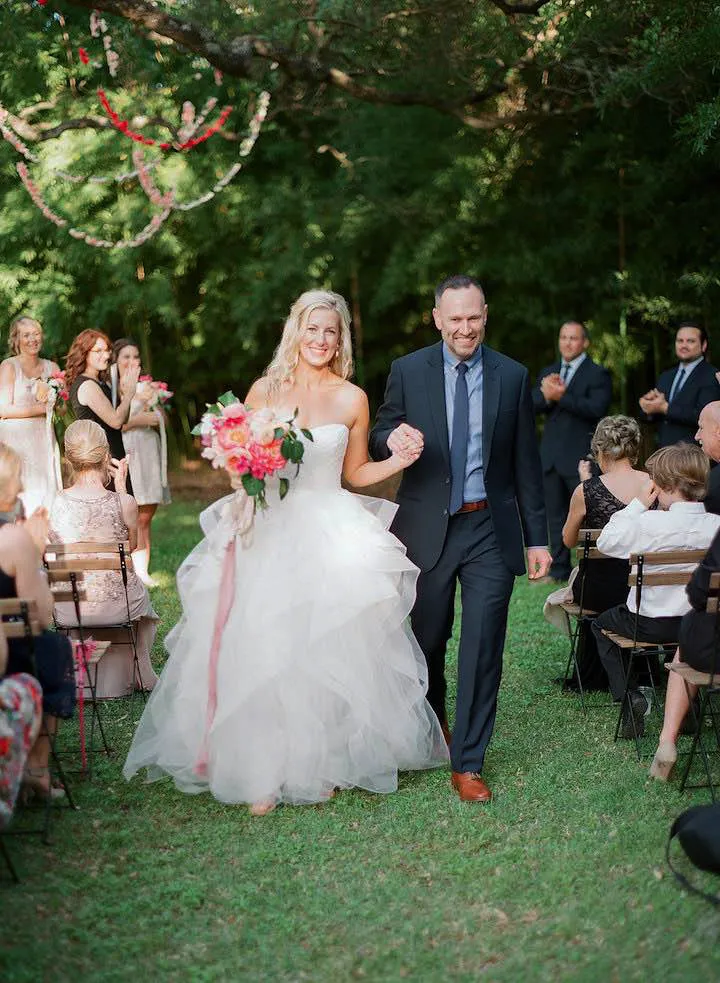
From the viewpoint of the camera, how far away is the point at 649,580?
4.93 metres

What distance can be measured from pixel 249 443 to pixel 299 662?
857 mm

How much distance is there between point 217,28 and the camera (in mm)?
9844

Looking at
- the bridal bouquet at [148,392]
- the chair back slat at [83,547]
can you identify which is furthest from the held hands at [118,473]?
the bridal bouquet at [148,392]

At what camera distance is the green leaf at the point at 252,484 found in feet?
14.7

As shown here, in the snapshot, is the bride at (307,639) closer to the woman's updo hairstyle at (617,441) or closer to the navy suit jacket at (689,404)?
the woman's updo hairstyle at (617,441)

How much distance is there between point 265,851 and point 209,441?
4.96 feet

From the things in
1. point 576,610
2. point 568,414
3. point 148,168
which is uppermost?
point 148,168

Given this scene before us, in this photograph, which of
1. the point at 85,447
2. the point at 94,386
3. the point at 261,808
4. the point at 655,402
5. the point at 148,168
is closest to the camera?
the point at 261,808

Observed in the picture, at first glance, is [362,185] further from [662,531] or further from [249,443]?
[249,443]

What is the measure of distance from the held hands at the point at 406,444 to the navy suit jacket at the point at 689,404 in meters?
4.75

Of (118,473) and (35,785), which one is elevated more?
(118,473)

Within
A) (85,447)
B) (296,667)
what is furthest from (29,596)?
(85,447)

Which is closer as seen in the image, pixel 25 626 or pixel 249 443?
pixel 25 626

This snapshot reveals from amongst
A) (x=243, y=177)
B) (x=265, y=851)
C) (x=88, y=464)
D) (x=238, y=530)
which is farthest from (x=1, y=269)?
(x=265, y=851)
